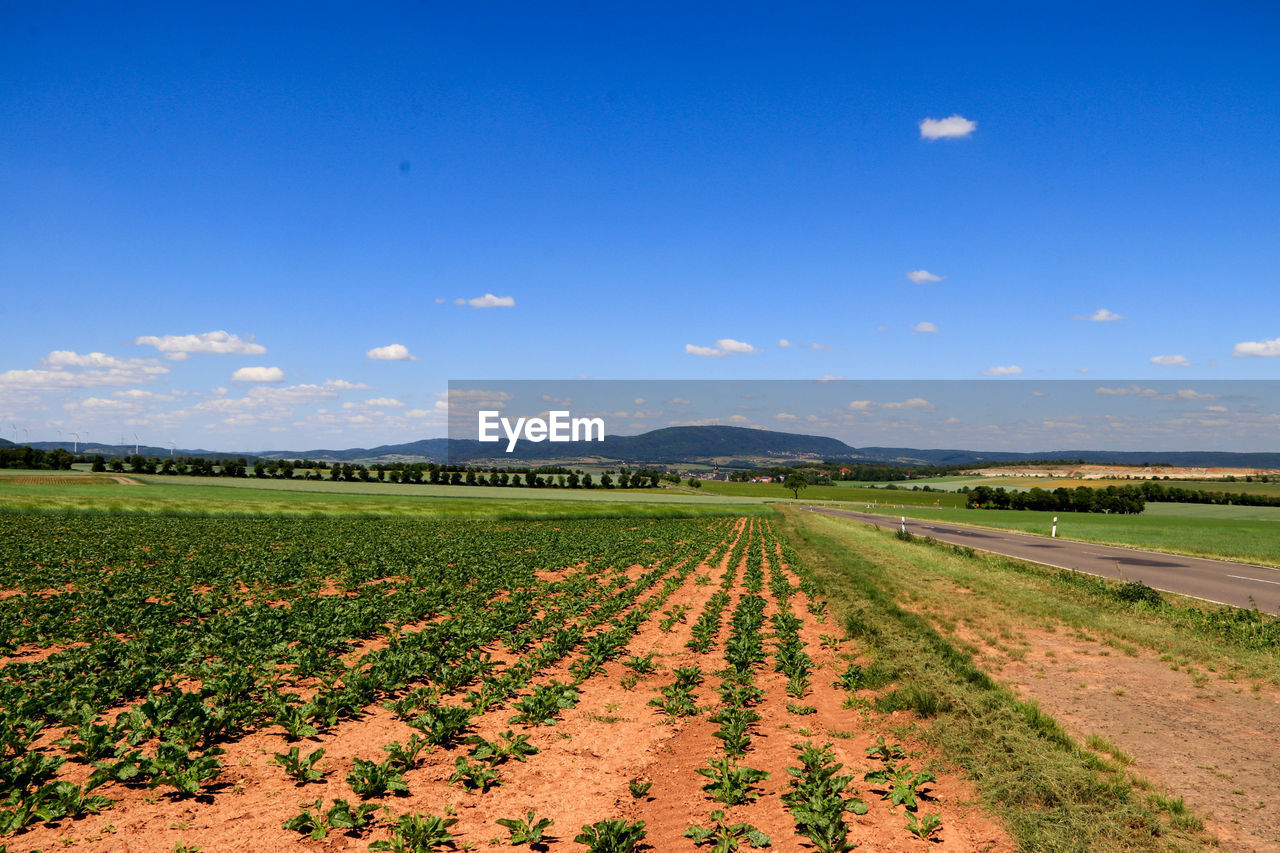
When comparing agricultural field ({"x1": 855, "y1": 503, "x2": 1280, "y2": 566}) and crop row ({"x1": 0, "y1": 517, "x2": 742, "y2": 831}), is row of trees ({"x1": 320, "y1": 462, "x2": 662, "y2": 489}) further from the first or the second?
crop row ({"x1": 0, "y1": 517, "x2": 742, "y2": 831})

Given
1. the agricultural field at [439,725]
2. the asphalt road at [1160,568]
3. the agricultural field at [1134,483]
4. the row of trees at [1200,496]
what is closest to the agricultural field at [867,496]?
the agricultural field at [1134,483]

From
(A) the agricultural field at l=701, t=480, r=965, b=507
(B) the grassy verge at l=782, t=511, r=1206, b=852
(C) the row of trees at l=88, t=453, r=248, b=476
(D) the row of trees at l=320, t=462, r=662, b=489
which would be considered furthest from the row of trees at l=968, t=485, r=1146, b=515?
(C) the row of trees at l=88, t=453, r=248, b=476

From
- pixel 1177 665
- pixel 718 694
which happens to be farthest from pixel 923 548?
pixel 718 694

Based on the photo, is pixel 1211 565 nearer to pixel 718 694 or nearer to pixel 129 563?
pixel 718 694

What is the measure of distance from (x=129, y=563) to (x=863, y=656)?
85.3 ft

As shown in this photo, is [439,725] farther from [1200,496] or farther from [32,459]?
[32,459]

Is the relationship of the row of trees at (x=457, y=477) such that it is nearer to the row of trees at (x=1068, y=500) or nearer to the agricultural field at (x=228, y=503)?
the agricultural field at (x=228, y=503)

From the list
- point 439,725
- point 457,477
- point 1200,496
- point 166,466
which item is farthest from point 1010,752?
point 166,466

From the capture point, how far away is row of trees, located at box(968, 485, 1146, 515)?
91375 mm

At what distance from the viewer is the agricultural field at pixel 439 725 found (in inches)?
270

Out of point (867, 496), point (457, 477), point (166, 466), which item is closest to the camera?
point (166, 466)

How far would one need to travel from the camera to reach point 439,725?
29.9 feet

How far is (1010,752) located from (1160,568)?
30303mm

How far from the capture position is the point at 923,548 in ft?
123
